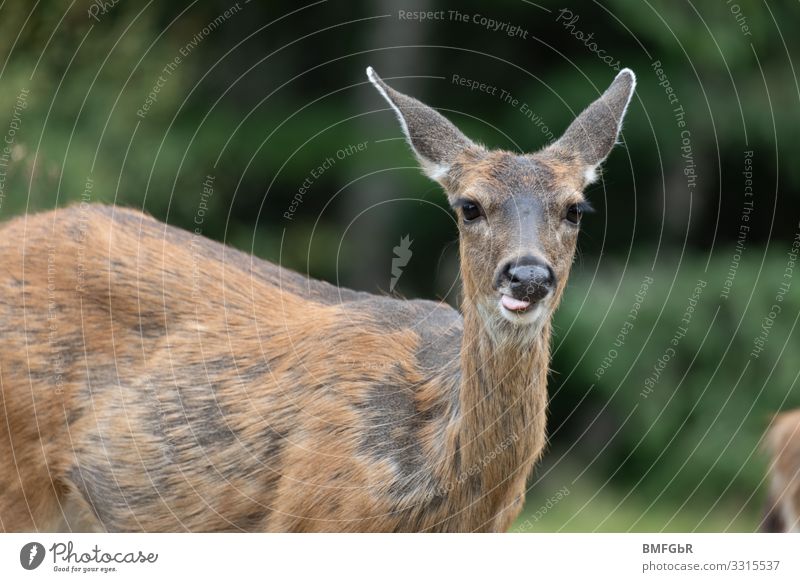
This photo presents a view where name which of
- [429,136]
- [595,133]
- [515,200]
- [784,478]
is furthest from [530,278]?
[784,478]

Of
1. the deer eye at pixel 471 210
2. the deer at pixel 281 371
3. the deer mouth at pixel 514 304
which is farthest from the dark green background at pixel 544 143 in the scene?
the deer mouth at pixel 514 304

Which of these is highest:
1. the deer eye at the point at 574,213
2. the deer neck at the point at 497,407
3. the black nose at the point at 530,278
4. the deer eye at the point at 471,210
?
the deer eye at the point at 471,210

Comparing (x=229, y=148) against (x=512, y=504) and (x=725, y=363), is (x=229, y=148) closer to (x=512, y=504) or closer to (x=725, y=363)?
(x=725, y=363)

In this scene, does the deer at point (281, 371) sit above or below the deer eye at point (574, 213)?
below

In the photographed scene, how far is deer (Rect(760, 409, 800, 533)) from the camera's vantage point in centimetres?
755

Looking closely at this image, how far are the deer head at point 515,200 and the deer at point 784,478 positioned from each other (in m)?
1.50

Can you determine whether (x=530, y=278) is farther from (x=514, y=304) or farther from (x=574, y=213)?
(x=574, y=213)

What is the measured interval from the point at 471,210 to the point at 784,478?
2366mm

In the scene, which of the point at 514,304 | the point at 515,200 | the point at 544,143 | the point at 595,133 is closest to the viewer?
the point at 514,304

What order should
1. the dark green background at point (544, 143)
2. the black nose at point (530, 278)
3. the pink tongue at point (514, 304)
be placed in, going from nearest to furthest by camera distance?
the black nose at point (530, 278) → the pink tongue at point (514, 304) → the dark green background at point (544, 143)

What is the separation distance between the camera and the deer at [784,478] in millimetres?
7547

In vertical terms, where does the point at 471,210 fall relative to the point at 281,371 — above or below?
above

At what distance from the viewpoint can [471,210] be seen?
8.09 metres
